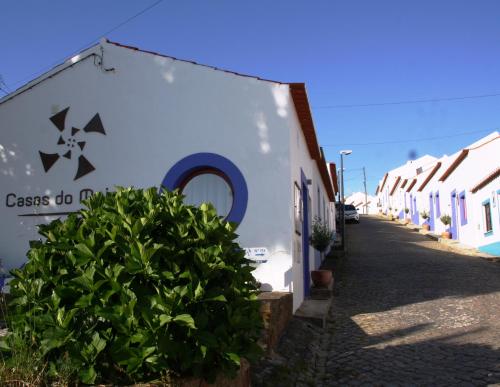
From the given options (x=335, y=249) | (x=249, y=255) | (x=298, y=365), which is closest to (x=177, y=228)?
(x=298, y=365)

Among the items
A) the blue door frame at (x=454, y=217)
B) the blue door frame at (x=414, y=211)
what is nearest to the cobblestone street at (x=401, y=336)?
the blue door frame at (x=454, y=217)

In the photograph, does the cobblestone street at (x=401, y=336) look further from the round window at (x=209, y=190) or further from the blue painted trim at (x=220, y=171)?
the round window at (x=209, y=190)

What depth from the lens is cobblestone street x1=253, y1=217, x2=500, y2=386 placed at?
588 cm

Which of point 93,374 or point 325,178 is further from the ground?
point 325,178

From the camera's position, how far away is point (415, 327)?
8398 millimetres

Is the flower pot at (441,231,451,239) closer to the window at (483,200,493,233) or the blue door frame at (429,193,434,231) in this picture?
the window at (483,200,493,233)

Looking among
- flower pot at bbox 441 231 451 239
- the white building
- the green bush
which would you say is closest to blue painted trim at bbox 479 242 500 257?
flower pot at bbox 441 231 451 239

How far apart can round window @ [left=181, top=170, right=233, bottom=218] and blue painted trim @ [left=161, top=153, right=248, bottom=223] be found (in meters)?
0.14

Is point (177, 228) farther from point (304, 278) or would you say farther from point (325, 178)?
point (325, 178)

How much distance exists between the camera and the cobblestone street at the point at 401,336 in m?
5.88

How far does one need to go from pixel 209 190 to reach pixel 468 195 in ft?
57.9

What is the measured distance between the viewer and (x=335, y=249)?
69.9 ft

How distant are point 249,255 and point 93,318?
4.81 metres

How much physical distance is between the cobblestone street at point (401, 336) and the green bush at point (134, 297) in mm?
1912
